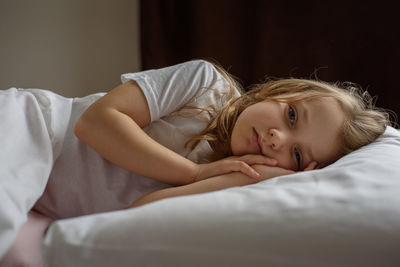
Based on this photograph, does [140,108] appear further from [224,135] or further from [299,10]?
[299,10]

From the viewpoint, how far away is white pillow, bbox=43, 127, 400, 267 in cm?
43

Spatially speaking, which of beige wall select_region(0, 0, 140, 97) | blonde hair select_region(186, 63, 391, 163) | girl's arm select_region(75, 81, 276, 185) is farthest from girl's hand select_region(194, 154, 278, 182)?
beige wall select_region(0, 0, 140, 97)

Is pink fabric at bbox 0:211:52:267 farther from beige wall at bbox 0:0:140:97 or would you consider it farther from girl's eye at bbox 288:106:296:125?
beige wall at bbox 0:0:140:97

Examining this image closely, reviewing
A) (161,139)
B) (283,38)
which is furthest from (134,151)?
(283,38)

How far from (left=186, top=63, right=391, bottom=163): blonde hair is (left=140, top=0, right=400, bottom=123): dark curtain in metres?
0.46

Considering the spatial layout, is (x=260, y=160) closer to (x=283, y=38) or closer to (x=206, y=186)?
(x=206, y=186)

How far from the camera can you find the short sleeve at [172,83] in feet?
2.92

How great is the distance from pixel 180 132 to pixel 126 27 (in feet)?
4.37

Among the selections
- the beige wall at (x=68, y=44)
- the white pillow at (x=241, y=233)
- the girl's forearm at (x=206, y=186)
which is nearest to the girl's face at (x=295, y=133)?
the girl's forearm at (x=206, y=186)

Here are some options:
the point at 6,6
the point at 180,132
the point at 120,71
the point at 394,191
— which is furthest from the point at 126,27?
the point at 394,191

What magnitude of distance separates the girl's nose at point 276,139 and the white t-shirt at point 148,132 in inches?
6.8

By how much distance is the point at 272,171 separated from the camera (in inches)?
30.5

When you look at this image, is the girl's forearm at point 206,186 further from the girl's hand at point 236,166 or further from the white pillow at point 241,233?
the white pillow at point 241,233

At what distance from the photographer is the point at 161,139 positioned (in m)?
0.93
